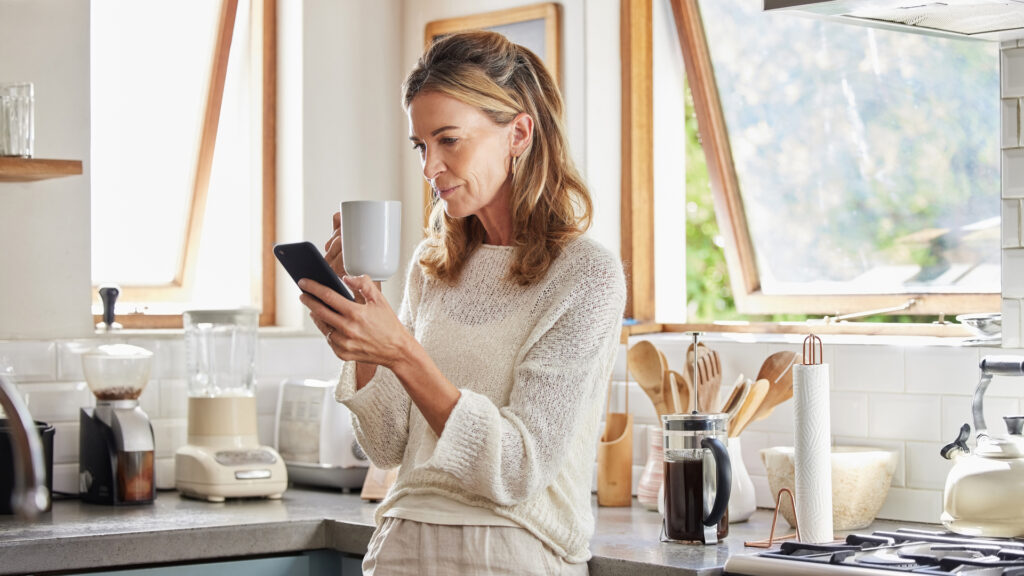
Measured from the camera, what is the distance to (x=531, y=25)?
3398 mm

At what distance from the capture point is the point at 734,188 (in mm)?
3312

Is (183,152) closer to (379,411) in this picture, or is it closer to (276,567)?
(276,567)

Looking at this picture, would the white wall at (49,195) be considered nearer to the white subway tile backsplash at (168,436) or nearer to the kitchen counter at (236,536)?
the white subway tile backsplash at (168,436)

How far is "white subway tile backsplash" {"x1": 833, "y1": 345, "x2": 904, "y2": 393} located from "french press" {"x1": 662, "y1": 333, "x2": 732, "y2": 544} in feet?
1.62

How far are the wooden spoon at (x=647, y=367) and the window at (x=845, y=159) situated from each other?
19.9 inches

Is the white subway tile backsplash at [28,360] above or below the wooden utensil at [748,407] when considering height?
above

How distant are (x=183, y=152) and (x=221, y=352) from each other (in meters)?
0.66

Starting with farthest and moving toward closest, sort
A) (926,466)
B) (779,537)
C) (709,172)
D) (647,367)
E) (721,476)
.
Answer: (709,172)
(647,367)
(926,466)
(779,537)
(721,476)

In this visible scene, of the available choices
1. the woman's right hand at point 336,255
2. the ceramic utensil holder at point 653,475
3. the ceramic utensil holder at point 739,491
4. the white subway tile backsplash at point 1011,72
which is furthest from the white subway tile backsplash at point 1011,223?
the woman's right hand at point 336,255

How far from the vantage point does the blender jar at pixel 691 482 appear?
2.35m

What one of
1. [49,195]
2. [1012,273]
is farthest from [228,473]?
[1012,273]

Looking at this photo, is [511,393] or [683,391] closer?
[511,393]

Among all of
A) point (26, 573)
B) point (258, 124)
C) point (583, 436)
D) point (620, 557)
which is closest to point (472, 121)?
point (583, 436)

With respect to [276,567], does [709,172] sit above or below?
above
